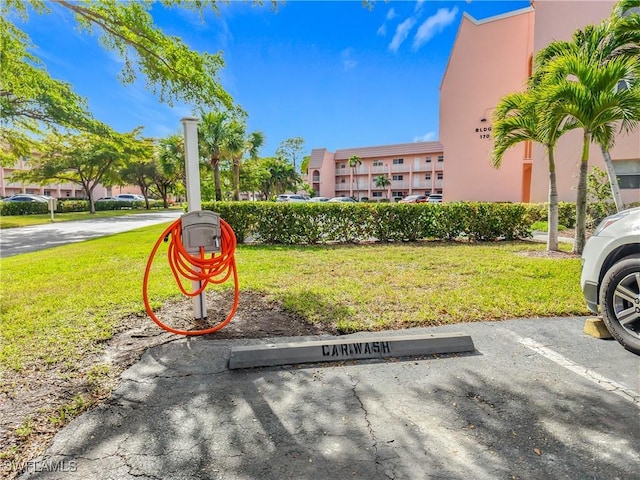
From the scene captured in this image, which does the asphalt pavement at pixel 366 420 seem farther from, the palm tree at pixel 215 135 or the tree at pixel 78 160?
the tree at pixel 78 160

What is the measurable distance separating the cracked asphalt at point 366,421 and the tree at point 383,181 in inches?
1939

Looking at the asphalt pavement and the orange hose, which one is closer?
the asphalt pavement

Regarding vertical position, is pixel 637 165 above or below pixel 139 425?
above

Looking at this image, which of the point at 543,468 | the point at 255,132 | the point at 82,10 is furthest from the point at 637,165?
the point at 255,132

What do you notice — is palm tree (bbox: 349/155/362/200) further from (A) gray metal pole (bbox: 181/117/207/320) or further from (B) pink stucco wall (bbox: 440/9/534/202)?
(A) gray metal pole (bbox: 181/117/207/320)

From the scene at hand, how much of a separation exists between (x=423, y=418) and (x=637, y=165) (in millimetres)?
17231

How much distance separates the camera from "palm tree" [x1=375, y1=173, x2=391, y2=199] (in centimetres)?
5116

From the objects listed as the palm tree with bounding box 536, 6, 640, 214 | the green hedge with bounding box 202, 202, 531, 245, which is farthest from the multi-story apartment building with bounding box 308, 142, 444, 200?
the palm tree with bounding box 536, 6, 640, 214

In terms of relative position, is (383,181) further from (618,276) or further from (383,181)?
(618,276)

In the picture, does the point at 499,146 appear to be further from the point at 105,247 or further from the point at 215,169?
the point at 215,169

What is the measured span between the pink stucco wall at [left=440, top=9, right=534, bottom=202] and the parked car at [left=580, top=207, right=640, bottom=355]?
17.6 m

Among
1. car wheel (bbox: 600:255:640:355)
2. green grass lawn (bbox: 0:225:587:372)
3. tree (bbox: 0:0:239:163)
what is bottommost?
green grass lawn (bbox: 0:225:587:372)

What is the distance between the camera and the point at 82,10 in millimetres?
6391

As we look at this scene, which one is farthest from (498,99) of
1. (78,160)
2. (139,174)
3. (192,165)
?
(139,174)
